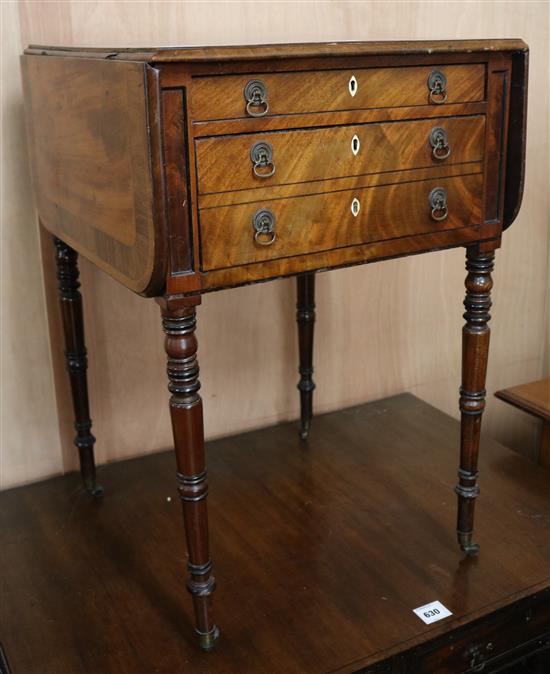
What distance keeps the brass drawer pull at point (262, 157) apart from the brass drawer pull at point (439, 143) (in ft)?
0.98

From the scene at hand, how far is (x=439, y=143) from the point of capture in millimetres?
1413

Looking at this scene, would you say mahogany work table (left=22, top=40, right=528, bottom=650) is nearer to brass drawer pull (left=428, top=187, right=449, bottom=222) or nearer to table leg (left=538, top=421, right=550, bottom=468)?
brass drawer pull (left=428, top=187, right=449, bottom=222)

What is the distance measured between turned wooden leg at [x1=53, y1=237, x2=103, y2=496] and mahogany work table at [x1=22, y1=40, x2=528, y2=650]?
0.14 metres

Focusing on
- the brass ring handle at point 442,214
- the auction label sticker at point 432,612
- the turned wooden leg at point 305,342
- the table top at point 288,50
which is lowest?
the auction label sticker at point 432,612

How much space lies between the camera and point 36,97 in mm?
1552

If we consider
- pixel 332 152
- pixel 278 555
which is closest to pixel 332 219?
pixel 332 152

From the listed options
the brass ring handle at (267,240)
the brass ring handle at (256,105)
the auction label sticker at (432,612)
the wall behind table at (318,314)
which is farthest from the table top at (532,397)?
the brass ring handle at (256,105)

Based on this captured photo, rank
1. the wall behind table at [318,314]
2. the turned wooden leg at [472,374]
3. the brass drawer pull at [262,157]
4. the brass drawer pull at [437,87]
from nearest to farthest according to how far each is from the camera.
Result: the brass drawer pull at [262,157] → the brass drawer pull at [437,87] → the turned wooden leg at [472,374] → the wall behind table at [318,314]

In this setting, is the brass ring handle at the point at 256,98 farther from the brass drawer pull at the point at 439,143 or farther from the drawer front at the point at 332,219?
the brass drawer pull at the point at 439,143

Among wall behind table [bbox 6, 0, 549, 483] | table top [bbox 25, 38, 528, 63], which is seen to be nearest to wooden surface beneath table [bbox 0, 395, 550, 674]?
wall behind table [bbox 6, 0, 549, 483]

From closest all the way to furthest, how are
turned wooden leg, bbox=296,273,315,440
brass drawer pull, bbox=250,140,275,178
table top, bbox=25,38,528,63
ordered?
table top, bbox=25,38,528,63
brass drawer pull, bbox=250,140,275,178
turned wooden leg, bbox=296,273,315,440

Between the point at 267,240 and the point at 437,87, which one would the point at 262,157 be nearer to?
the point at 267,240

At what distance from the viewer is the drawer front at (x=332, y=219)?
1251 millimetres

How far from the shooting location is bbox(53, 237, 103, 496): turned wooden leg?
171 cm
